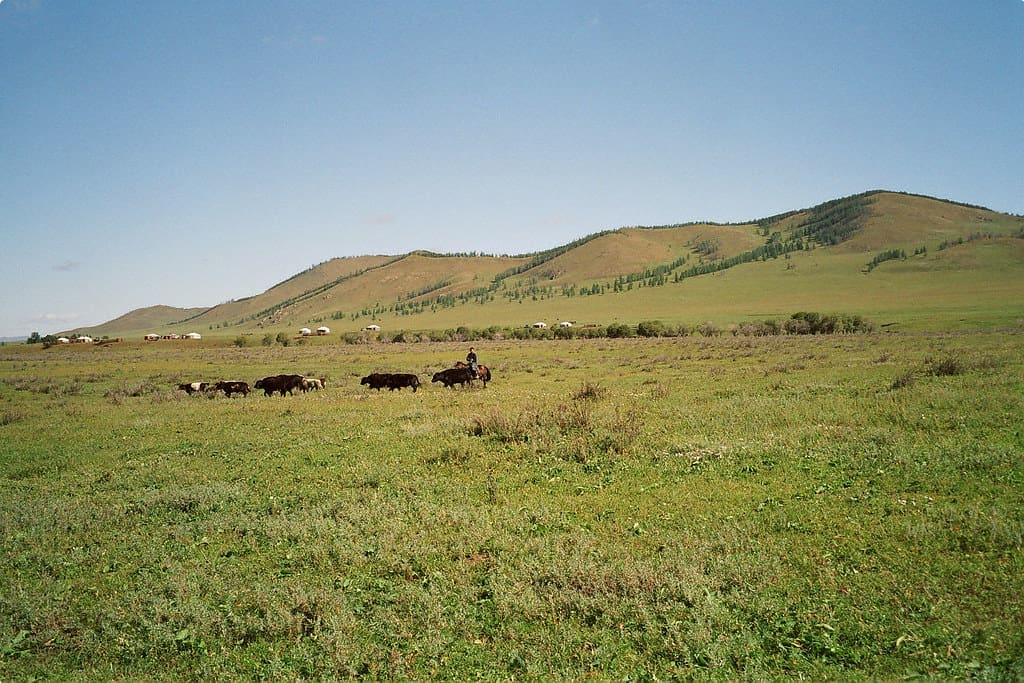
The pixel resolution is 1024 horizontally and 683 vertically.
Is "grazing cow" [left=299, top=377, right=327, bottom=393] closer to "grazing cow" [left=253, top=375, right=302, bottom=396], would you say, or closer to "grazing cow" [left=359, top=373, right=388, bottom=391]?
"grazing cow" [left=253, top=375, right=302, bottom=396]

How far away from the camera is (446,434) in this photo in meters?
15.0

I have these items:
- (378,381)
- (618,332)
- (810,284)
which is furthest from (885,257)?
(378,381)

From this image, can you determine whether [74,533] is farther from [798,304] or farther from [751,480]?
[798,304]

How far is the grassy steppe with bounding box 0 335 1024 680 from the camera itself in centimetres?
555

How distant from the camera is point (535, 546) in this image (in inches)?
304

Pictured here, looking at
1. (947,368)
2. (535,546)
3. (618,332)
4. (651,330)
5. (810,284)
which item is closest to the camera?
(535,546)

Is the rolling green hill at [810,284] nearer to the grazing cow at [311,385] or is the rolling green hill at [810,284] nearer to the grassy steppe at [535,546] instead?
the grassy steppe at [535,546]

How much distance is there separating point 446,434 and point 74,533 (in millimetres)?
8136

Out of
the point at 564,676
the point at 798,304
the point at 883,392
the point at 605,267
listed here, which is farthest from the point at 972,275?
the point at 564,676

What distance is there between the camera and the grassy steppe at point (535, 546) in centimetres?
555

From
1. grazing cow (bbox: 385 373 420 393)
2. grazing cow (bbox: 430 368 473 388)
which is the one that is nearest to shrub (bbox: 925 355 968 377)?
grazing cow (bbox: 430 368 473 388)

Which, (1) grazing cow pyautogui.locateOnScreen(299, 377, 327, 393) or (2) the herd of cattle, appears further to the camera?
(1) grazing cow pyautogui.locateOnScreen(299, 377, 327, 393)

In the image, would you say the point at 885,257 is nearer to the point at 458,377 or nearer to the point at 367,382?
the point at 458,377

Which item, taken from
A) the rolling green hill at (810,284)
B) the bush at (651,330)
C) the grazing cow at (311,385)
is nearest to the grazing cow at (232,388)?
the grazing cow at (311,385)
